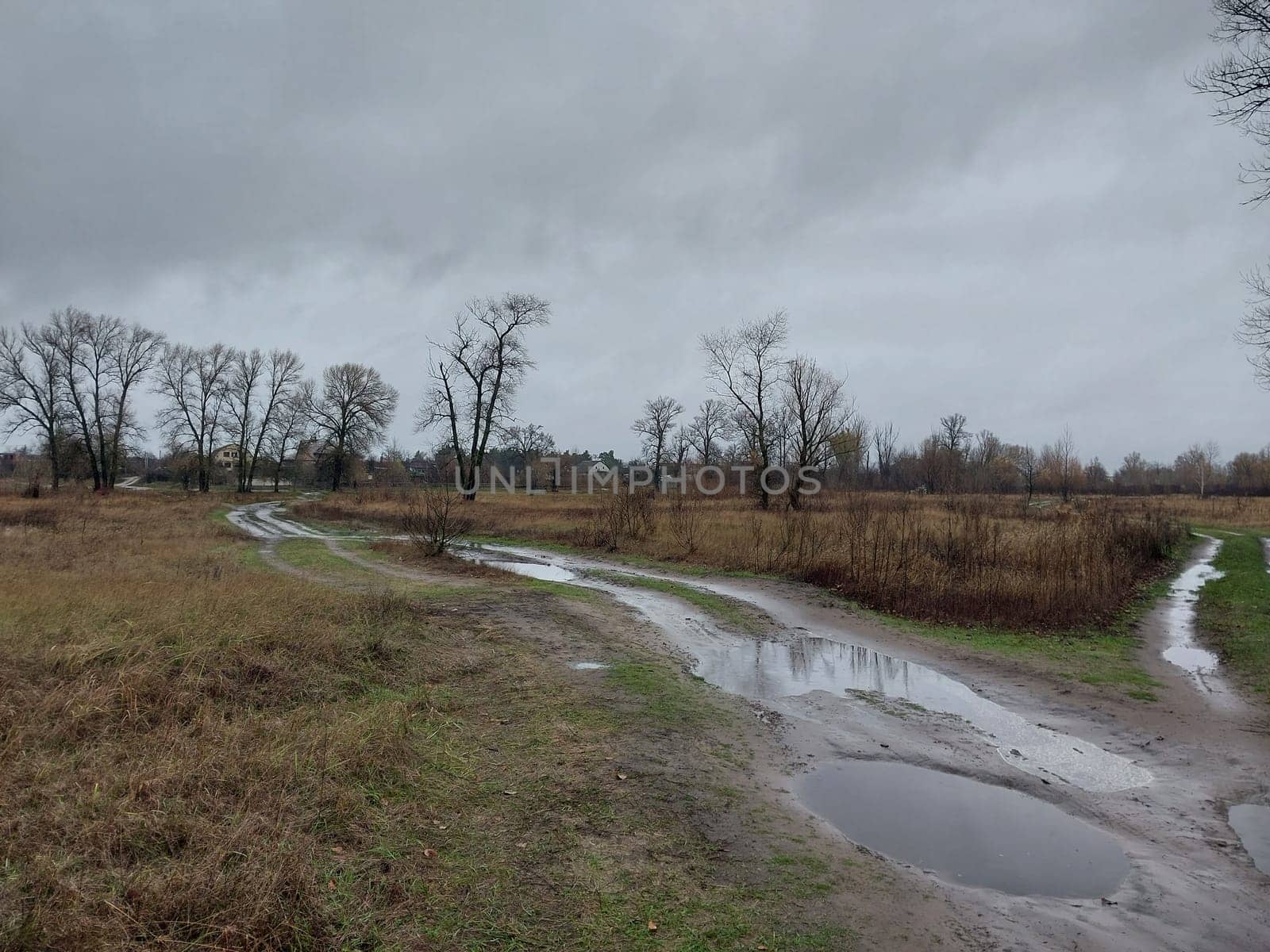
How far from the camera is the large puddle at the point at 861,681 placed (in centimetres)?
603

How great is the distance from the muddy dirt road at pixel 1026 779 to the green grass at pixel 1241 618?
583 millimetres

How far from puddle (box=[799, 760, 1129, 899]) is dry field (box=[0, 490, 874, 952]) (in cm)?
81

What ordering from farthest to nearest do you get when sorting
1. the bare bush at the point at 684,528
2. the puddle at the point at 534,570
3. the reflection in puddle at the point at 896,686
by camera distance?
the bare bush at the point at 684,528 → the puddle at the point at 534,570 → the reflection in puddle at the point at 896,686

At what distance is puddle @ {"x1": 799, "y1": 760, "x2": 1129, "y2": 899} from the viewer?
4.23m

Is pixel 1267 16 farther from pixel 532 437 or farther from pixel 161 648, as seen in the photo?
pixel 532 437

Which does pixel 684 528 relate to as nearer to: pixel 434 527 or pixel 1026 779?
pixel 434 527

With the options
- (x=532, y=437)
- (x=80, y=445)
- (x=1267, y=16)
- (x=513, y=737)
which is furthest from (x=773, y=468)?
(x=80, y=445)

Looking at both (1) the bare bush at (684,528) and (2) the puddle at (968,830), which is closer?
(2) the puddle at (968,830)

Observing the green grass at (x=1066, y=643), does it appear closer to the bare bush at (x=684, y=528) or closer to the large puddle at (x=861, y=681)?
the large puddle at (x=861, y=681)

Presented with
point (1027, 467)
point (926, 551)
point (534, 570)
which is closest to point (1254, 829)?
point (926, 551)

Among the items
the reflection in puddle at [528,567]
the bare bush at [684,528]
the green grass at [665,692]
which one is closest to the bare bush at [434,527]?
the reflection in puddle at [528,567]

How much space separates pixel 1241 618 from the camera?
1241 centimetres

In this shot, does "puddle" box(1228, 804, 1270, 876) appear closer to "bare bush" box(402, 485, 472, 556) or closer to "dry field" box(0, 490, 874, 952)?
"dry field" box(0, 490, 874, 952)

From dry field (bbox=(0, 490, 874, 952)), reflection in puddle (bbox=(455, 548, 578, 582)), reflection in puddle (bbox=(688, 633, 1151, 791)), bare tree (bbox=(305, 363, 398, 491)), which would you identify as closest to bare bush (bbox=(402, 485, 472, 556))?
reflection in puddle (bbox=(455, 548, 578, 582))
